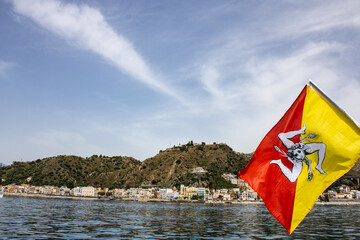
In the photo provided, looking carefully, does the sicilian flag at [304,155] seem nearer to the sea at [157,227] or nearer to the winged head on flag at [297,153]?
the winged head on flag at [297,153]

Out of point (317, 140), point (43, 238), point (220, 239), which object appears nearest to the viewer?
point (317, 140)

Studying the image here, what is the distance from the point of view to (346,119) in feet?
24.6

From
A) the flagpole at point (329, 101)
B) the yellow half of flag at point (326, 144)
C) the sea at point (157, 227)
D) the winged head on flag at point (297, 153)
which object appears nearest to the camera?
the flagpole at point (329, 101)

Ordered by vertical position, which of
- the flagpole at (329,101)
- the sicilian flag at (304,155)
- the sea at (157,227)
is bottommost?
the sea at (157,227)

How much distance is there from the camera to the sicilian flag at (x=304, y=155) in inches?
Result: 302

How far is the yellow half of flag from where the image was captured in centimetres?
757

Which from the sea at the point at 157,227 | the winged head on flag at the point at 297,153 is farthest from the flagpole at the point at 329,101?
the sea at the point at 157,227

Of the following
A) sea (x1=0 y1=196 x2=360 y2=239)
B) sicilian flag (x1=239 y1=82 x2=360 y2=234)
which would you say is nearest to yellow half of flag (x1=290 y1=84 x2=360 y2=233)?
sicilian flag (x1=239 y1=82 x2=360 y2=234)

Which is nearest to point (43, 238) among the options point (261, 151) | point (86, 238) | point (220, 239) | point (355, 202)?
point (86, 238)

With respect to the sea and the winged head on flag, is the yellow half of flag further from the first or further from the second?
the sea

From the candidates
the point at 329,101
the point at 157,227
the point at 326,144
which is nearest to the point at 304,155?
the point at 326,144

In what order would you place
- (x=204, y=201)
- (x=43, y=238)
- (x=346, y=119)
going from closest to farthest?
(x=346, y=119) → (x=43, y=238) → (x=204, y=201)

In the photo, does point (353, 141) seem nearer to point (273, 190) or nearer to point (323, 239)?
point (273, 190)

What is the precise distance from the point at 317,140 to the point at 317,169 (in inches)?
29.6
